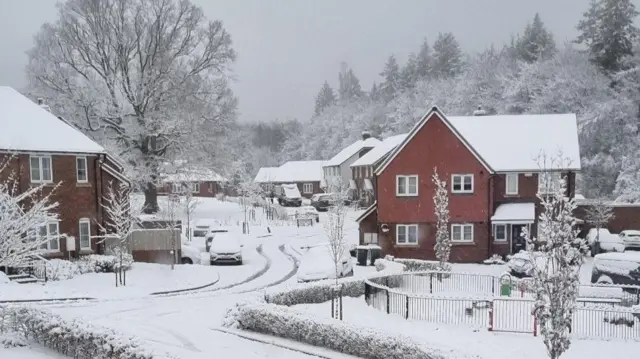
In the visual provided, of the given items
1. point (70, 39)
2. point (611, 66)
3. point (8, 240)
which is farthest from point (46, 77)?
point (611, 66)

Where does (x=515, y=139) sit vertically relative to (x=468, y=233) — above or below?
above

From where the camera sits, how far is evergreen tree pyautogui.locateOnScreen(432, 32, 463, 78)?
105 m

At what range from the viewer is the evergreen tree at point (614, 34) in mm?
60031

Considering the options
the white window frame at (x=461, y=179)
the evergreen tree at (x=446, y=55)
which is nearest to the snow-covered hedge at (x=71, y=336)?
the white window frame at (x=461, y=179)

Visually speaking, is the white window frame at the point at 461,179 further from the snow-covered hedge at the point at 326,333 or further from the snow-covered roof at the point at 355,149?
the snow-covered roof at the point at 355,149

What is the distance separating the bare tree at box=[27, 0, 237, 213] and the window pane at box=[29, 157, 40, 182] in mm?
13224

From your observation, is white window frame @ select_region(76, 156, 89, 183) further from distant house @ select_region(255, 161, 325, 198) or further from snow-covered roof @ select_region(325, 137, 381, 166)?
distant house @ select_region(255, 161, 325, 198)

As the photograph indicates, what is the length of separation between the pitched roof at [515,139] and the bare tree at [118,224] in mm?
15844

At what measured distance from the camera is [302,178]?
87375 millimetres

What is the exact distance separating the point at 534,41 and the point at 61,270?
80760 millimetres

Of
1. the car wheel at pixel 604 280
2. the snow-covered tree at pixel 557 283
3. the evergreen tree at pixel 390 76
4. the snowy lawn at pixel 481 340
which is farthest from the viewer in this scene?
the evergreen tree at pixel 390 76

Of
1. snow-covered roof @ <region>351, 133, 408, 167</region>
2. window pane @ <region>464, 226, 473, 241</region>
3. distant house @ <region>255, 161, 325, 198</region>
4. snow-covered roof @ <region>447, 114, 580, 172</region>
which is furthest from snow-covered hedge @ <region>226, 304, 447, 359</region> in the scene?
distant house @ <region>255, 161, 325, 198</region>

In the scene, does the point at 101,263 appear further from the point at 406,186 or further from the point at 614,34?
the point at 614,34

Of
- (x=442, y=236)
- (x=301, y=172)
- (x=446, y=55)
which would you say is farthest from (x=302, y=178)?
(x=442, y=236)
